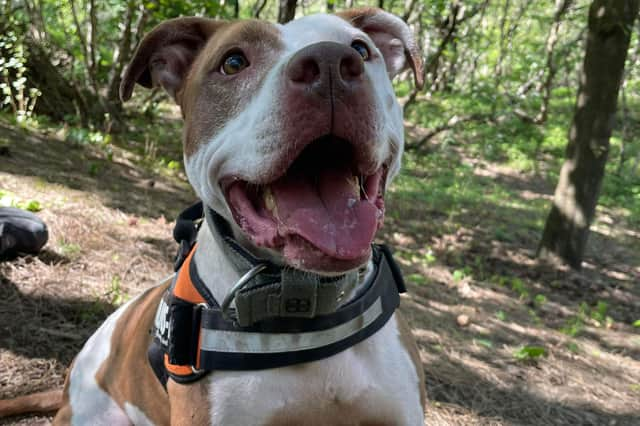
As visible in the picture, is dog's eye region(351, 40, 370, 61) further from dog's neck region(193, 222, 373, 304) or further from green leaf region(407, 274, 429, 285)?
green leaf region(407, 274, 429, 285)

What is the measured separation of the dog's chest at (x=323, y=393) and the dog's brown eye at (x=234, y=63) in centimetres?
104

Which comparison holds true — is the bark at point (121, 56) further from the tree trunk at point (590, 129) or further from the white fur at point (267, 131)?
the white fur at point (267, 131)

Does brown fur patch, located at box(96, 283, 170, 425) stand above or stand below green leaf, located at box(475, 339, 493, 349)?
above

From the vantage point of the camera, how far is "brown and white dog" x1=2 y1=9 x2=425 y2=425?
59.5 inches

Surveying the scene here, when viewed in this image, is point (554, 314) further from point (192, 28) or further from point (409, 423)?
point (192, 28)

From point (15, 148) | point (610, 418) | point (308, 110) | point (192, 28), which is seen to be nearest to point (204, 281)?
point (308, 110)

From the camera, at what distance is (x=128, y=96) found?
87.7 inches

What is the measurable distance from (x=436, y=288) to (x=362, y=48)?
13.3ft

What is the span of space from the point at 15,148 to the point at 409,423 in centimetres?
621

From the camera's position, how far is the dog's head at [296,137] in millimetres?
1483

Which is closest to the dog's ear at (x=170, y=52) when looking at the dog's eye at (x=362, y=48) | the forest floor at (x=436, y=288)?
the dog's eye at (x=362, y=48)

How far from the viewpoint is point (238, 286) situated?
1.65 m

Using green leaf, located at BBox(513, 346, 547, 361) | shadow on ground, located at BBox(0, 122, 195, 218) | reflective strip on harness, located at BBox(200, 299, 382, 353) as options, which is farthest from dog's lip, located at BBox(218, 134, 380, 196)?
shadow on ground, located at BBox(0, 122, 195, 218)

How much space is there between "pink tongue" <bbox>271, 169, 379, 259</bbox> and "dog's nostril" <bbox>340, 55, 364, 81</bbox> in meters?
0.32
